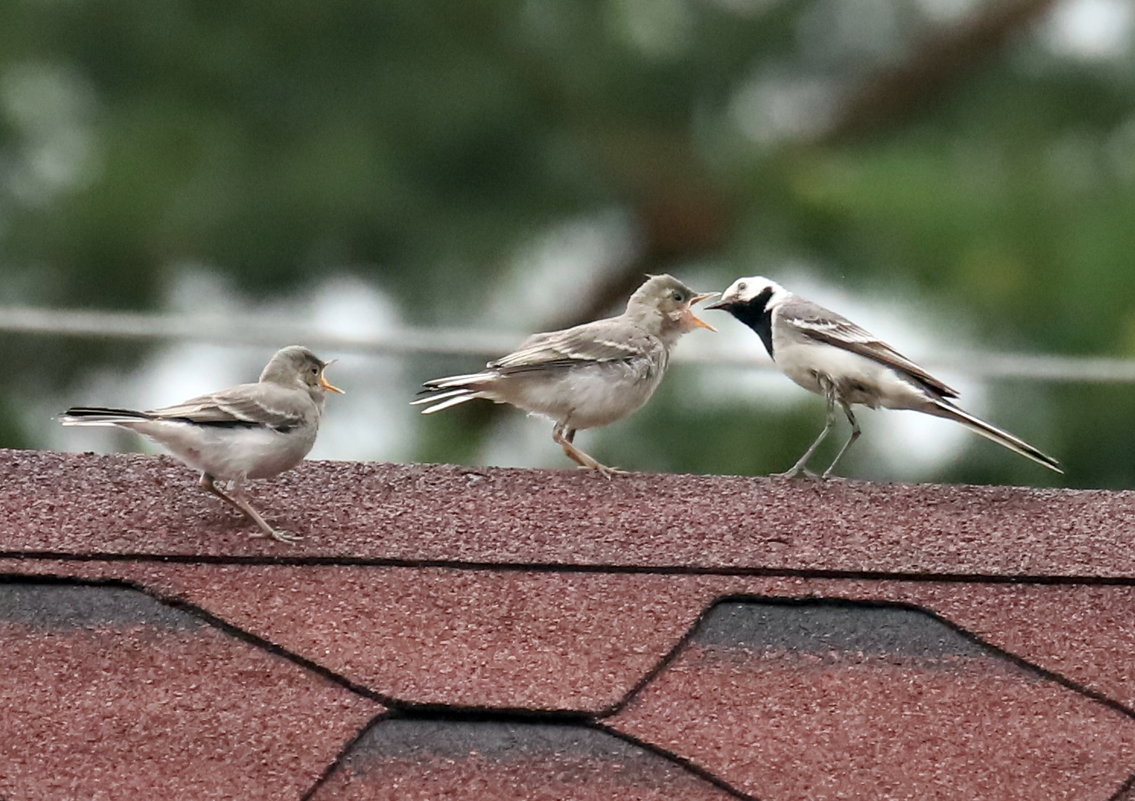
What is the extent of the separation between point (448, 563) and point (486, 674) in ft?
1.13

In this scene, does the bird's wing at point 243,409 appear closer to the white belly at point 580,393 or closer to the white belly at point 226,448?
the white belly at point 226,448

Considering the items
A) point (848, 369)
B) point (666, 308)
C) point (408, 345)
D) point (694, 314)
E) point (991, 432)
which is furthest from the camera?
point (408, 345)

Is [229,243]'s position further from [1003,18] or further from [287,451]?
[287,451]

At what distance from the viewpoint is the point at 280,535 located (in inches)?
152

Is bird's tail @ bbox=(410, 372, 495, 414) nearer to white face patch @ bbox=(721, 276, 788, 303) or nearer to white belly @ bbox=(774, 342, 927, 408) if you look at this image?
white belly @ bbox=(774, 342, 927, 408)

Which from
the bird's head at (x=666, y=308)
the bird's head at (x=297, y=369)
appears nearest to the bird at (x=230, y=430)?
the bird's head at (x=297, y=369)

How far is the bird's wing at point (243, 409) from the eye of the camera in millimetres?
4328

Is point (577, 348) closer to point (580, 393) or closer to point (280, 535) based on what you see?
point (580, 393)

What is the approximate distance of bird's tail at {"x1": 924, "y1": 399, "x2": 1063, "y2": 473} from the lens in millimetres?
4832

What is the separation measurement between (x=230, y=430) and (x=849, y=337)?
2043mm

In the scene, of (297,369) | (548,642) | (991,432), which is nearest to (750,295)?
(991,432)

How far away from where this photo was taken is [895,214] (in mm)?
10953

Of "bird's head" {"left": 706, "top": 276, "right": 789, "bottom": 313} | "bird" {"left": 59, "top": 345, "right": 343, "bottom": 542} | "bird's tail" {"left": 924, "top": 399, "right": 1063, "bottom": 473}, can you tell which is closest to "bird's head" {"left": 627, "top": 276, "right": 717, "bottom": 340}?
"bird's head" {"left": 706, "top": 276, "right": 789, "bottom": 313}

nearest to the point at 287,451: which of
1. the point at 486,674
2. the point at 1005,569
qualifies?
the point at 486,674
